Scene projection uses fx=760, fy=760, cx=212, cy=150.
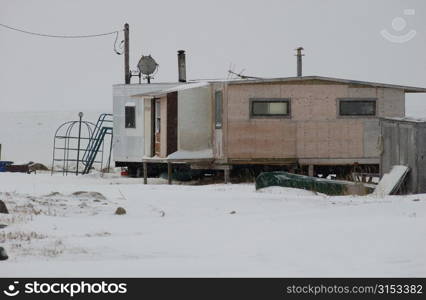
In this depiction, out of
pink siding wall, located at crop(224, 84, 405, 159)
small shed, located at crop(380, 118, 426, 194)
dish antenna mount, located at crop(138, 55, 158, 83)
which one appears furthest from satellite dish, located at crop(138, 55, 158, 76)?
small shed, located at crop(380, 118, 426, 194)

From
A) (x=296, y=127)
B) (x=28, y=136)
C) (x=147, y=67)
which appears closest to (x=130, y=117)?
(x=147, y=67)

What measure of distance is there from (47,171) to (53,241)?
25.5 m

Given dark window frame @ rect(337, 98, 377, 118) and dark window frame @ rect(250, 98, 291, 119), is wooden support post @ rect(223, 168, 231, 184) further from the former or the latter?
dark window frame @ rect(337, 98, 377, 118)

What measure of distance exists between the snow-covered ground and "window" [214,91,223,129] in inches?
348

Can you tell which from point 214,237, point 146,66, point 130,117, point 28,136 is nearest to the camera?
point 214,237

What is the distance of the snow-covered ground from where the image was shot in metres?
7.80

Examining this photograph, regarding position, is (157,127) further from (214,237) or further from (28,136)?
(28,136)

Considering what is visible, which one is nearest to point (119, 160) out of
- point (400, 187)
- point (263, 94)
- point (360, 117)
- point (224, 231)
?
point (263, 94)

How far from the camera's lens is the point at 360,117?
930 inches

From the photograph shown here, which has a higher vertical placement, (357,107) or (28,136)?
(357,107)

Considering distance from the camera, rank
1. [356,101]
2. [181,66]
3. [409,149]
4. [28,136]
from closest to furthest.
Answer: [409,149] → [356,101] → [181,66] → [28,136]

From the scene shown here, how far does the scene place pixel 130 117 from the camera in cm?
2873

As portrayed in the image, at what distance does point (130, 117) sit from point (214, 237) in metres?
19.3

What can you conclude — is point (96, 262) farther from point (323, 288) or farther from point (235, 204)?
point (235, 204)
